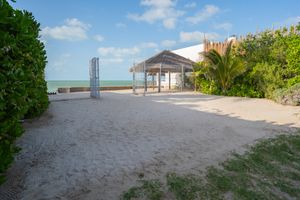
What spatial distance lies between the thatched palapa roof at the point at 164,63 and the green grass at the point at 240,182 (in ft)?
43.3

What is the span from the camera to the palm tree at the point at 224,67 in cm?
1291

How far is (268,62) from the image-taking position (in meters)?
12.2

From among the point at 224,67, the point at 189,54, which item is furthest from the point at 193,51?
the point at 224,67

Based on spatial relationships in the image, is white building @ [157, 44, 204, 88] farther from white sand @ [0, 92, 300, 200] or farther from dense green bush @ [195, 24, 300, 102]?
white sand @ [0, 92, 300, 200]

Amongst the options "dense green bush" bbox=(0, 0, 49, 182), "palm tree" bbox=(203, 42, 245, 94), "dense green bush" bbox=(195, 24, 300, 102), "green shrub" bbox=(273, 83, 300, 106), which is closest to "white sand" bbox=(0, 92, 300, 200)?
"dense green bush" bbox=(0, 0, 49, 182)

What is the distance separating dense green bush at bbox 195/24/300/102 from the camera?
11.0 m

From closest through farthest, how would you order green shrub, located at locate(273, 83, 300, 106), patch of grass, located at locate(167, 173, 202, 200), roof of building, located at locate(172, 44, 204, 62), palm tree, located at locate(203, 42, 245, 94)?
patch of grass, located at locate(167, 173, 202, 200)
green shrub, located at locate(273, 83, 300, 106)
palm tree, located at locate(203, 42, 245, 94)
roof of building, located at locate(172, 44, 204, 62)

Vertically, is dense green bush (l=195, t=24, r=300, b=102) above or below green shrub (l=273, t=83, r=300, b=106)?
above

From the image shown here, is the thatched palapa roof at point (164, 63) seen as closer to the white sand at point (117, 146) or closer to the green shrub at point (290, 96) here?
the green shrub at point (290, 96)

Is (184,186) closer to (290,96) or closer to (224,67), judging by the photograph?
(290,96)

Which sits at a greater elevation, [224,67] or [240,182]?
[224,67]

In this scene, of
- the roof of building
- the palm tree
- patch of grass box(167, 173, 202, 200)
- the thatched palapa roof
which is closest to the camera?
patch of grass box(167, 173, 202, 200)

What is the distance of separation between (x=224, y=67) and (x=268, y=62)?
2.39m

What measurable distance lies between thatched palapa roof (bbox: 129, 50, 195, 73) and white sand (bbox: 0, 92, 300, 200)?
32.8ft
